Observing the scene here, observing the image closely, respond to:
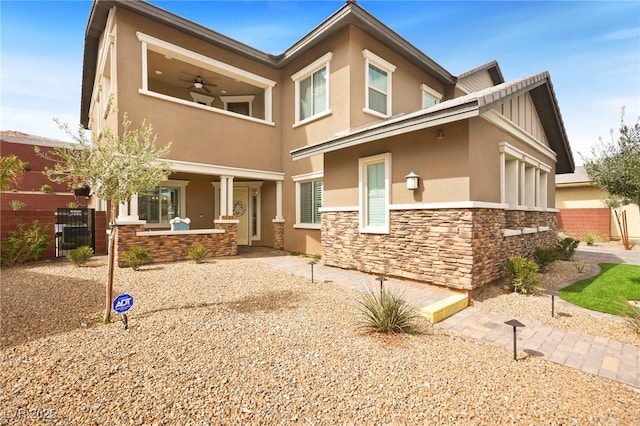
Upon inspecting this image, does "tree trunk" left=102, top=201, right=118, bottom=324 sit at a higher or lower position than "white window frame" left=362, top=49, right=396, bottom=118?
lower

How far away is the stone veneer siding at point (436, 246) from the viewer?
19.0 feet

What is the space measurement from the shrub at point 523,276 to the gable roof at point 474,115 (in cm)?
348

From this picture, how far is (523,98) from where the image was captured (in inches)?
342

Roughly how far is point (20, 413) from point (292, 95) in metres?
11.6

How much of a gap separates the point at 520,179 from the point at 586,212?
13.7m

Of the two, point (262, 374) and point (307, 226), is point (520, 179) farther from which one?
point (262, 374)

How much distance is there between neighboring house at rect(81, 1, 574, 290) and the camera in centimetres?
619

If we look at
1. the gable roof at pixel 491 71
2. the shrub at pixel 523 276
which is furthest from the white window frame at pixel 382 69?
the shrub at pixel 523 276

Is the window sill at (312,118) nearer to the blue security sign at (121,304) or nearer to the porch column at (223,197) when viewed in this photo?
the porch column at (223,197)

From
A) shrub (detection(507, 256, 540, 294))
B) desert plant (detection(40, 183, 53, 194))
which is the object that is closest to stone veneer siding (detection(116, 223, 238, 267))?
shrub (detection(507, 256, 540, 294))

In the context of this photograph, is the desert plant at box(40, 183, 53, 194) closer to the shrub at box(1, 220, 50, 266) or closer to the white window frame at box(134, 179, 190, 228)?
the white window frame at box(134, 179, 190, 228)

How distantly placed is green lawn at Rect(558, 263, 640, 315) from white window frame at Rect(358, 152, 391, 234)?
4.20 meters

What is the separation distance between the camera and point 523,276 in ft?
20.3

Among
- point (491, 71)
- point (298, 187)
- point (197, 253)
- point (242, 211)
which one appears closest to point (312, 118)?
Result: point (298, 187)
